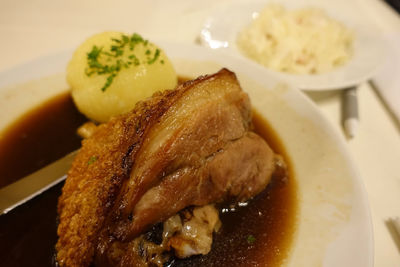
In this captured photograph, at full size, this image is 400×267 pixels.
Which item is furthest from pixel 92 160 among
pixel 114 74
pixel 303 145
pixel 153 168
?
pixel 303 145

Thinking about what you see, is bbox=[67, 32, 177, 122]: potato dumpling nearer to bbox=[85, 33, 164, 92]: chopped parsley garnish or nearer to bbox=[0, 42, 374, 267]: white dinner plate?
bbox=[85, 33, 164, 92]: chopped parsley garnish

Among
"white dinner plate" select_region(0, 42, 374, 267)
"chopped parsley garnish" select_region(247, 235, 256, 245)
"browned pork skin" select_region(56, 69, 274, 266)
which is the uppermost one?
"browned pork skin" select_region(56, 69, 274, 266)

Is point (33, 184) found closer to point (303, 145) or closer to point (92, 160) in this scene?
point (92, 160)

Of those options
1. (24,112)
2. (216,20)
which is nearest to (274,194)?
(24,112)

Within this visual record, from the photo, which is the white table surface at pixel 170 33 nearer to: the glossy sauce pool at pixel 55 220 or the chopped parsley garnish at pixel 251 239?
the glossy sauce pool at pixel 55 220

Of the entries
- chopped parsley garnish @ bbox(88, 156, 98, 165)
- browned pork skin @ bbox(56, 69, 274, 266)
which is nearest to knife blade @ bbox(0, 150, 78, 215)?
browned pork skin @ bbox(56, 69, 274, 266)
